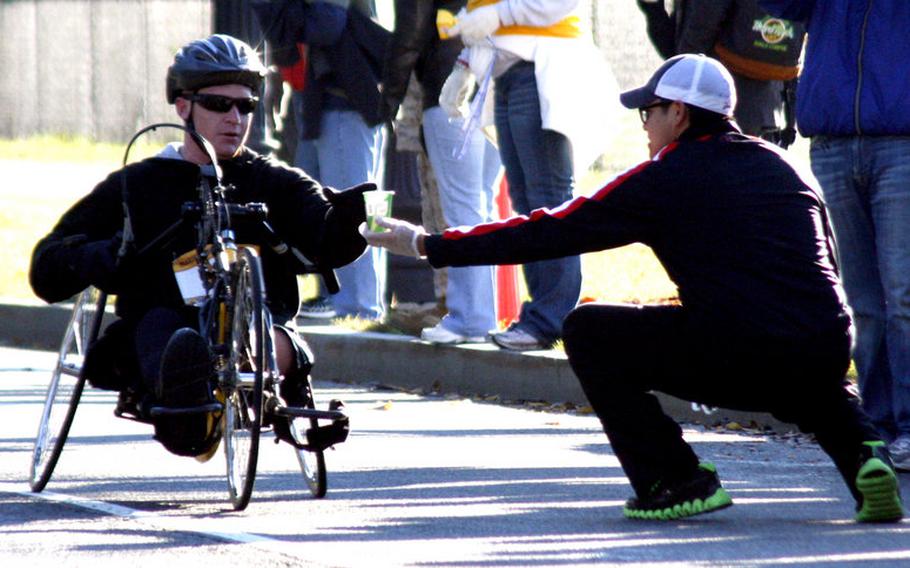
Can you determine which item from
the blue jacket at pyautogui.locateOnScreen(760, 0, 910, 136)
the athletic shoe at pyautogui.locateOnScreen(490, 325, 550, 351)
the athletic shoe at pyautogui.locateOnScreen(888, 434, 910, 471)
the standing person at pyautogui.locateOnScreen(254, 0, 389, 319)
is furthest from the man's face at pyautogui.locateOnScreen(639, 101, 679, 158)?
the standing person at pyautogui.locateOnScreen(254, 0, 389, 319)

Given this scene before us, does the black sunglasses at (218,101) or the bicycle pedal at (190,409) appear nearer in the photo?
the bicycle pedal at (190,409)

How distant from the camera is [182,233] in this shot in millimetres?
7008

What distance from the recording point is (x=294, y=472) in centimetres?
766

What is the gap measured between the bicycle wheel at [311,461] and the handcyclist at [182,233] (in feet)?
0.23

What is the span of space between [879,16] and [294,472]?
2683 millimetres

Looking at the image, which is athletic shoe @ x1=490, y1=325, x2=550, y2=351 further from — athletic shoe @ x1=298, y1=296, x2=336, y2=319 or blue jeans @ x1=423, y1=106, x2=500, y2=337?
athletic shoe @ x1=298, y1=296, x2=336, y2=319

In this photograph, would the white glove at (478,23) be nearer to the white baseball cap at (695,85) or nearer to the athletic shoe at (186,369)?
the white baseball cap at (695,85)

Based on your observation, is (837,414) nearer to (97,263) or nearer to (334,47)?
(97,263)

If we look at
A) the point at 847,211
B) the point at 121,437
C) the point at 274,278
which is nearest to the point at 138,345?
the point at 274,278

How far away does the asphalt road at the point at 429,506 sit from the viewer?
5953mm

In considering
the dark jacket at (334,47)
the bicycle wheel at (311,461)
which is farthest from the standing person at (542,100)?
the bicycle wheel at (311,461)

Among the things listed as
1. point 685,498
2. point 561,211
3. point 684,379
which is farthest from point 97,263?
point 685,498

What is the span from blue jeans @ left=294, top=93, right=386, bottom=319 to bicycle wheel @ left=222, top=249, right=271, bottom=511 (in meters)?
4.55

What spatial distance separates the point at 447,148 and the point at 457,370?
1.11m
